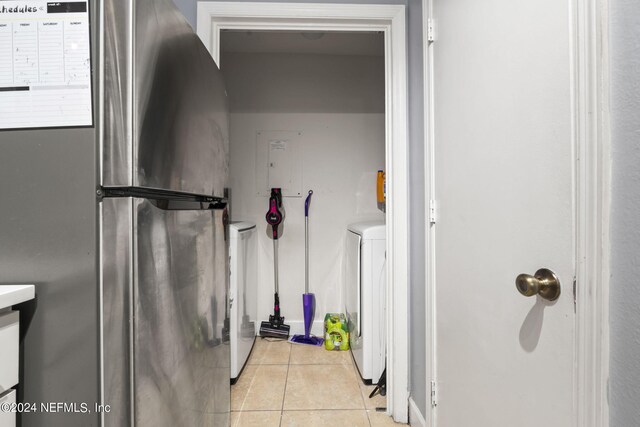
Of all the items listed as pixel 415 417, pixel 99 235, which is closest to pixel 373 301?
pixel 415 417

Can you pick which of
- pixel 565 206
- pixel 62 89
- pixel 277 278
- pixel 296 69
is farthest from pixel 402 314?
pixel 296 69

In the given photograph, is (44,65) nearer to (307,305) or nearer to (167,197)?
(167,197)

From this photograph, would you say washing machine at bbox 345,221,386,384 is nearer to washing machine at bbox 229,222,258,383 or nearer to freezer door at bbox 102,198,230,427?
washing machine at bbox 229,222,258,383

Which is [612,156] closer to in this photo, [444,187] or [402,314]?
[444,187]

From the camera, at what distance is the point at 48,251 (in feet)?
2.23

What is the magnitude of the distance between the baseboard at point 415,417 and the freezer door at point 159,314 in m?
0.96

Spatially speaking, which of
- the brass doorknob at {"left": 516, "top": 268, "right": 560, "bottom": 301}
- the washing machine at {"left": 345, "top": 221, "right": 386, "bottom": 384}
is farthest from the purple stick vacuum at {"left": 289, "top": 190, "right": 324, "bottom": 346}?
the brass doorknob at {"left": 516, "top": 268, "right": 560, "bottom": 301}

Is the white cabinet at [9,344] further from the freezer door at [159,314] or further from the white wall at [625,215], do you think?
the white wall at [625,215]

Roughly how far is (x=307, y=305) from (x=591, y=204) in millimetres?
2308

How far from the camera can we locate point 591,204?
607 millimetres

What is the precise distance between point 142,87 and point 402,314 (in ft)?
4.90

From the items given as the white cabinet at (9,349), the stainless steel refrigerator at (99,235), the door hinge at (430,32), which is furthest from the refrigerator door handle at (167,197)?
the door hinge at (430,32)

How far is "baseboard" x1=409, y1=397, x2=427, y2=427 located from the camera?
1.41m

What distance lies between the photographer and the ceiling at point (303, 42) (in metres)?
2.48
